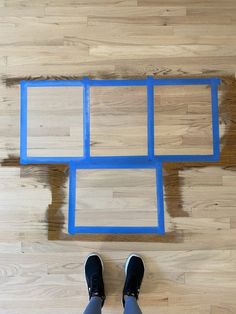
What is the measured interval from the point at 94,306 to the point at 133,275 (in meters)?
0.22

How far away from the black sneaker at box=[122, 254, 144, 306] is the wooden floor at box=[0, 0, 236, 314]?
49mm

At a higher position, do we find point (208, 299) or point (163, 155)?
point (163, 155)

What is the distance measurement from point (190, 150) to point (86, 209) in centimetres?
59

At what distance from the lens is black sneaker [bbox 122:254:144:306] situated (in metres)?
1.51

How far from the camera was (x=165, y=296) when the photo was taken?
1.57 metres

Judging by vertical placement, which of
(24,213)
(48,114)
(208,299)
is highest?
(48,114)

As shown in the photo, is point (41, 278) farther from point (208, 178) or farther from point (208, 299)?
point (208, 178)

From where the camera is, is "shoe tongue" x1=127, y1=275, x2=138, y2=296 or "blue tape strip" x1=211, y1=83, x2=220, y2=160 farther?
"blue tape strip" x1=211, y1=83, x2=220, y2=160

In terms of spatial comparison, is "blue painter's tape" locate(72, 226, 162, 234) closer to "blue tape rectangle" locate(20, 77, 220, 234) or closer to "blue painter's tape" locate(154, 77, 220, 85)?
"blue tape rectangle" locate(20, 77, 220, 234)

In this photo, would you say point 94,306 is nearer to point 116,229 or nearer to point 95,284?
point 95,284

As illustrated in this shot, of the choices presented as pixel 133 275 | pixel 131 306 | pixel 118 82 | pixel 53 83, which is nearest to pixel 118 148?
pixel 118 82

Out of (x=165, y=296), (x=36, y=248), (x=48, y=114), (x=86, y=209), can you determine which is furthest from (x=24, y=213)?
(x=165, y=296)

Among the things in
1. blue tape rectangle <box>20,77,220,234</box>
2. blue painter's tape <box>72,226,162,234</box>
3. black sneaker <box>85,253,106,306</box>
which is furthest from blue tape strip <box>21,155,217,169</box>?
black sneaker <box>85,253,106,306</box>

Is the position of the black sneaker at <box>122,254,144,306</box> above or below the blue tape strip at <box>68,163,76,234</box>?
below
